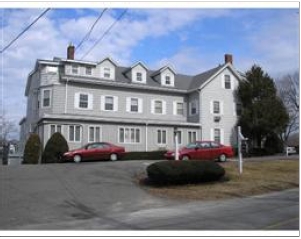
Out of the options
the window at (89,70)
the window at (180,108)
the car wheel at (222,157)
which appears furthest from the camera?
the window at (180,108)

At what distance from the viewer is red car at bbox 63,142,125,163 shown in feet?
→ 104

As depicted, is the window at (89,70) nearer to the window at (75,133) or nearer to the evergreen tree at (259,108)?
the window at (75,133)

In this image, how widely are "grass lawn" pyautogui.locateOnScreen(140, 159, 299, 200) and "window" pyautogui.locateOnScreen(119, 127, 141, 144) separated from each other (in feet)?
50.6

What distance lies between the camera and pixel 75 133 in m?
37.2

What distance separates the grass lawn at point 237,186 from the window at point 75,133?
51.2 ft

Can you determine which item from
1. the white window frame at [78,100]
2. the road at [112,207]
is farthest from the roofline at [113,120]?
the road at [112,207]

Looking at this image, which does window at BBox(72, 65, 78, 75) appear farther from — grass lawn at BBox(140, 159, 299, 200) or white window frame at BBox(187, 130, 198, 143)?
grass lawn at BBox(140, 159, 299, 200)

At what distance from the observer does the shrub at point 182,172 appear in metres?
20.4

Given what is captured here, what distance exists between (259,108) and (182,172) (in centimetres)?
2558

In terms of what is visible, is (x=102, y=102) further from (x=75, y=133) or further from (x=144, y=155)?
(x=144, y=155)

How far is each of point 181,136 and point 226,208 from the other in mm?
26664

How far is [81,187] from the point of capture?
20094mm

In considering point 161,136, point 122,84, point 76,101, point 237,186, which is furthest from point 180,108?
point 237,186
